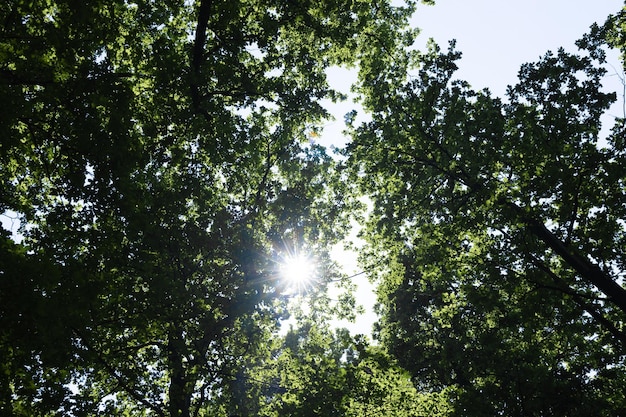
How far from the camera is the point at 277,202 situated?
1473 centimetres

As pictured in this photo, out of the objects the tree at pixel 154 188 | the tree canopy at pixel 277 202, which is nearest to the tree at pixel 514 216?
the tree canopy at pixel 277 202

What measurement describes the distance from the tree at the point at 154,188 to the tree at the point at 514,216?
283 cm

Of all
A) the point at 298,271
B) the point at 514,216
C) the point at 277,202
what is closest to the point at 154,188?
the point at 277,202

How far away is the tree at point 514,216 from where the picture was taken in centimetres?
1124

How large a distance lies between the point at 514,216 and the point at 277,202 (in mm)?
7895

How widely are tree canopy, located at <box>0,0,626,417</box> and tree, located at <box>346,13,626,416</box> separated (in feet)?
0.27

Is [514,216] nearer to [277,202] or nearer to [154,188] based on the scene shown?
[277,202]

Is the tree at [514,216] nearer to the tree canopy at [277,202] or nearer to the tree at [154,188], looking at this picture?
the tree canopy at [277,202]

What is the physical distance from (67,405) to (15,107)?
6709 mm

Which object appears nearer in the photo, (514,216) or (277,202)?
(514,216)

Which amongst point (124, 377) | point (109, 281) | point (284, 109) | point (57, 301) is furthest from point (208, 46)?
point (124, 377)

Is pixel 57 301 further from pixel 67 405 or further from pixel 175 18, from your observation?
pixel 175 18

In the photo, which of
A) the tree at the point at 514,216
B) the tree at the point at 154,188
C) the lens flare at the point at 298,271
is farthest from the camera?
the lens flare at the point at 298,271

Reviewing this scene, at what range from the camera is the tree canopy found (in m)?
8.64
